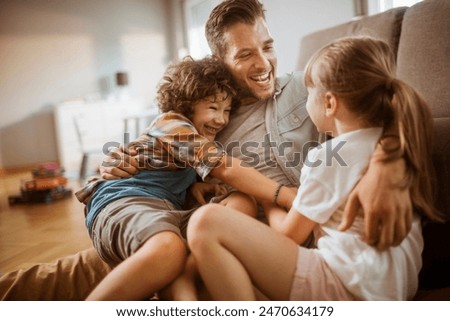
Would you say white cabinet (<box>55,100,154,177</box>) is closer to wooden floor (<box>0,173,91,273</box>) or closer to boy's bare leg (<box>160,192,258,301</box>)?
wooden floor (<box>0,173,91,273</box>)

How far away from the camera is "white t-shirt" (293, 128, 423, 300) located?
54 cm

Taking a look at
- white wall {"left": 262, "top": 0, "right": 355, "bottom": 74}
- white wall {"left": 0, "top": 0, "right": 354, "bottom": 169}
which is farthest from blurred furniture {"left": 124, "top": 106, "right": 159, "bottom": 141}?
white wall {"left": 262, "top": 0, "right": 355, "bottom": 74}

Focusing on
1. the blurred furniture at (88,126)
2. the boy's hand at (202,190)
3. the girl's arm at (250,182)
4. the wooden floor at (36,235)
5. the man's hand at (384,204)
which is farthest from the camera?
the blurred furniture at (88,126)

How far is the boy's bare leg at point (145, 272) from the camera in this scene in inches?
21.6

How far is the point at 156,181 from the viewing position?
30.5 inches

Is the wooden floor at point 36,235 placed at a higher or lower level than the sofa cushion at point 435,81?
lower

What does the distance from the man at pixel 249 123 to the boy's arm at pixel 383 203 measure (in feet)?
0.61

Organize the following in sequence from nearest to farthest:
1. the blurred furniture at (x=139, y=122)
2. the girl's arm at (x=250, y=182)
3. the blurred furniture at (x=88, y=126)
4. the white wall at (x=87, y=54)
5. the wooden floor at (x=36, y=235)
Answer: the girl's arm at (x=250, y=182) → the wooden floor at (x=36, y=235) → the white wall at (x=87, y=54) → the blurred furniture at (x=88, y=126) → the blurred furniture at (x=139, y=122)

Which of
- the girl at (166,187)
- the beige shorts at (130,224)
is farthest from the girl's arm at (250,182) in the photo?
the beige shorts at (130,224)

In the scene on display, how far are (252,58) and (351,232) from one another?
1.34ft

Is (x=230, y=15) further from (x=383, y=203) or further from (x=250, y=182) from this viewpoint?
(x=383, y=203)

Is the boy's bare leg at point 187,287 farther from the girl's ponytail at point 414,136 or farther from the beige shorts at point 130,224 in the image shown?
the girl's ponytail at point 414,136

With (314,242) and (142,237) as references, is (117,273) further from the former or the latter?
(314,242)

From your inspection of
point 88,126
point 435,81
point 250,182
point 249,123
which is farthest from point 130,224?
point 88,126
